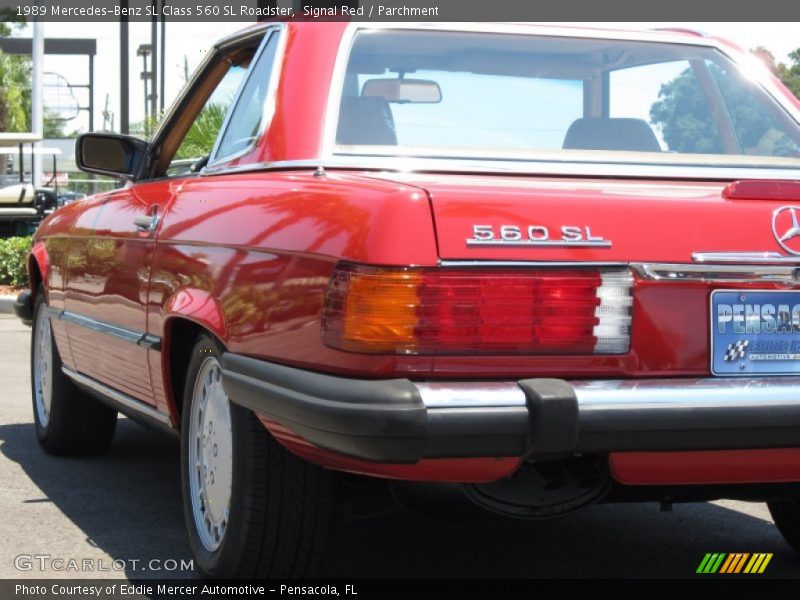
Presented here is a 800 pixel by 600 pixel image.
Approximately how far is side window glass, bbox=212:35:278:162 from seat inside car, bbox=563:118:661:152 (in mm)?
920

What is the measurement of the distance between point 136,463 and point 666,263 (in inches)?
142

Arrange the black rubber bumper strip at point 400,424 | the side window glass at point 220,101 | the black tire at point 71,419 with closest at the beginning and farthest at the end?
the black rubber bumper strip at point 400,424 → the side window glass at point 220,101 → the black tire at point 71,419

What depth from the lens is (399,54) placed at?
13.6 ft

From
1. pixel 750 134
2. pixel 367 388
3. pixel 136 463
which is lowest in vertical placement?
pixel 136 463

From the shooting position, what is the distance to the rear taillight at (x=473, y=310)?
308 cm

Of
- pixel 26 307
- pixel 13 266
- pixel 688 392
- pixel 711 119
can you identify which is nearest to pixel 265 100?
pixel 711 119

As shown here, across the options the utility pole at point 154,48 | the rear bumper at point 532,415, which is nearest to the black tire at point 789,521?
the rear bumper at point 532,415

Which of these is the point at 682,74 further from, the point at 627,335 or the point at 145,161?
the point at 145,161

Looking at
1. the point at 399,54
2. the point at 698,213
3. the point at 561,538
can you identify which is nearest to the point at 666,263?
the point at 698,213

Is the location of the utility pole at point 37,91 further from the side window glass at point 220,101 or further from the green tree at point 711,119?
the green tree at point 711,119

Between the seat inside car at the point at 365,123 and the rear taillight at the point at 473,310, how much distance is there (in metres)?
0.77

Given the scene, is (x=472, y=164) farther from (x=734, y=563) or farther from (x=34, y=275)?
(x=34, y=275)

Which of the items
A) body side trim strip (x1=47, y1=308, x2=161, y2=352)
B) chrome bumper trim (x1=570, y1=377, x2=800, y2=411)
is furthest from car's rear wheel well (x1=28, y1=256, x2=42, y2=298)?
chrome bumper trim (x1=570, y1=377, x2=800, y2=411)

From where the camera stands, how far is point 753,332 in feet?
10.6
